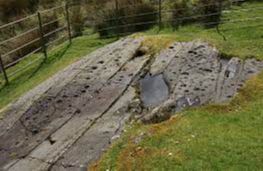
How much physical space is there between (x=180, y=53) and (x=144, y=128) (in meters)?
3.60

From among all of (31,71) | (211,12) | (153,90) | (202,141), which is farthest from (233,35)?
(202,141)

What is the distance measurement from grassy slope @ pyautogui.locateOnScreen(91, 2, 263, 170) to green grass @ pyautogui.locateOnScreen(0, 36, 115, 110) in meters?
4.20

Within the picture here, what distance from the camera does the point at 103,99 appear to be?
353 inches

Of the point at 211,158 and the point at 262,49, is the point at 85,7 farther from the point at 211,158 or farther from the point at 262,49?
the point at 211,158

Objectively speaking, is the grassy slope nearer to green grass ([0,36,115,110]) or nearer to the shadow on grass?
green grass ([0,36,115,110])

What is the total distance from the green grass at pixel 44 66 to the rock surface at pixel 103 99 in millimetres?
506

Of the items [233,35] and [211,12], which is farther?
[211,12]

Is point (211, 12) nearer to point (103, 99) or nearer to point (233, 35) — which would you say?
point (233, 35)

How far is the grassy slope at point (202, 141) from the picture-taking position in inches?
241

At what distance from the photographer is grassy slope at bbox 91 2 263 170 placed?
612 centimetres

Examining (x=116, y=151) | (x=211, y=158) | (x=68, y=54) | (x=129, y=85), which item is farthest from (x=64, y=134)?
(x=68, y=54)

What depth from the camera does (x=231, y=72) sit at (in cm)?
909

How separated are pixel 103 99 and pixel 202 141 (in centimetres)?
303

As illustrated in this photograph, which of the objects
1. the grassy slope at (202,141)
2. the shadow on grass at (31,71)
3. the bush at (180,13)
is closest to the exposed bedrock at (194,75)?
the grassy slope at (202,141)
